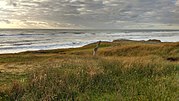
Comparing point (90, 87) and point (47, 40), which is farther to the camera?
point (47, 40)

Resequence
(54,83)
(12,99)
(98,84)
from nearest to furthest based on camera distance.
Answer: (12,99) < (54,83) < (98,84)

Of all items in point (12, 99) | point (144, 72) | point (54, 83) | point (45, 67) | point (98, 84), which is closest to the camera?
point (12, 99)

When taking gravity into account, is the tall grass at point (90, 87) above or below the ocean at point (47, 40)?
→ above

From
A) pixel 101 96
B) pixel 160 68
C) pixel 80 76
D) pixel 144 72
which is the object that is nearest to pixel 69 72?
pixel 80 76

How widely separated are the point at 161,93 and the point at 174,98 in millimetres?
480

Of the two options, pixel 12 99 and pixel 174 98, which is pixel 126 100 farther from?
pixel 12 99

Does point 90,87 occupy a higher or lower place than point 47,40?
higher

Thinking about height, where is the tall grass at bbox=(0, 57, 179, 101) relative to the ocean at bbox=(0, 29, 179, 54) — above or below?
above

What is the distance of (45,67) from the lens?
10109 mm

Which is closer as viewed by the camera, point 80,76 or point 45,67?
point 80,76

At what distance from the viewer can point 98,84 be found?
9.30 m

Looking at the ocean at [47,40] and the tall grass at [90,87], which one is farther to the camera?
the ocean at [47,40]

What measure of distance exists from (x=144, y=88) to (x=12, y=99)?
13.2 feet

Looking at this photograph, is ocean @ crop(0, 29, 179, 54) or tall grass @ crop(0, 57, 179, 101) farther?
ocean @ crop(0, 29, 179, 54)
